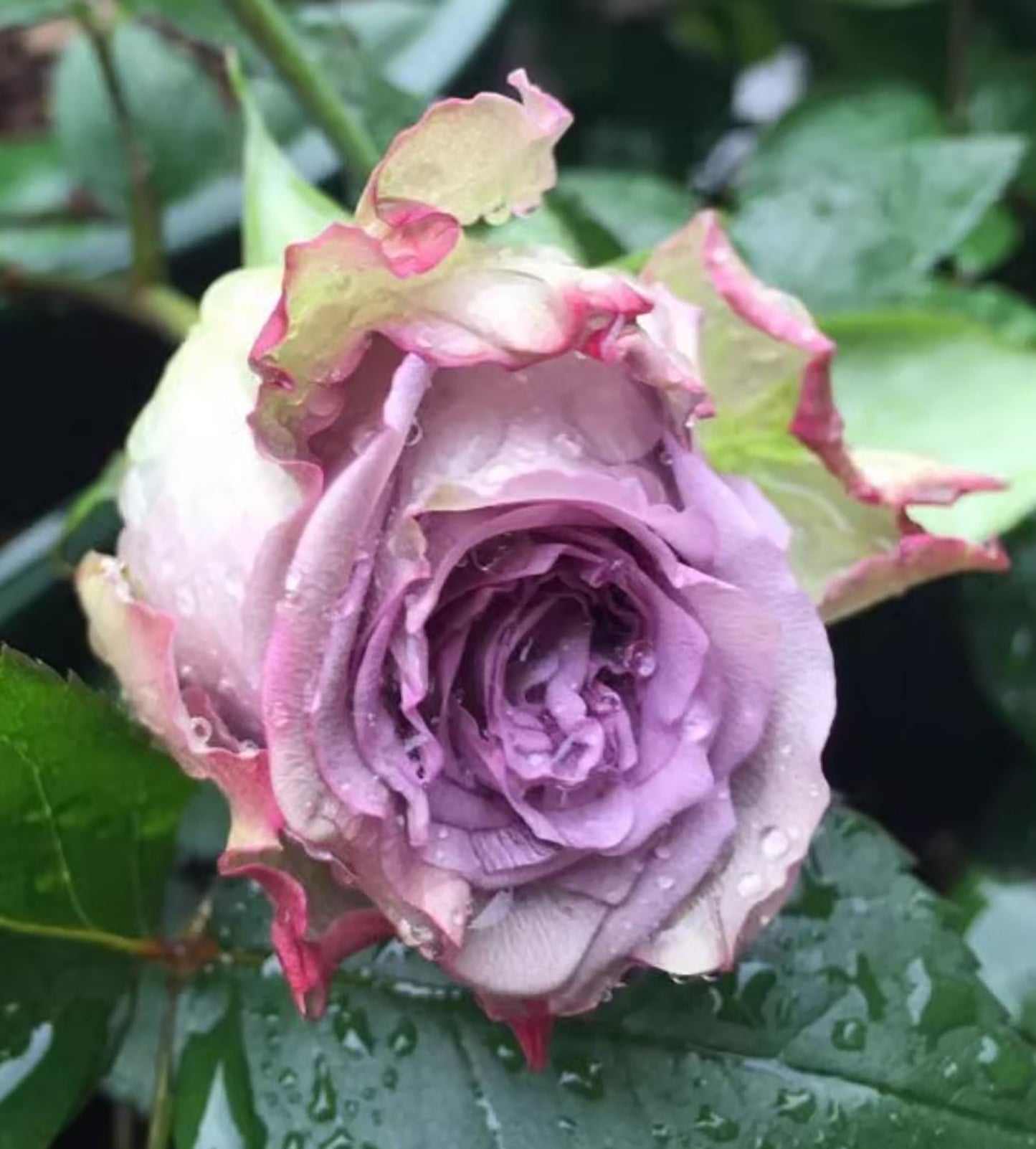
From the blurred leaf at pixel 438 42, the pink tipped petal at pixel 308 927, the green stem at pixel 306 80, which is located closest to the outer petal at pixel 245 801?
the pink tipped petal at pixel 308 927

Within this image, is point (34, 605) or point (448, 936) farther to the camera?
point (34, 605)

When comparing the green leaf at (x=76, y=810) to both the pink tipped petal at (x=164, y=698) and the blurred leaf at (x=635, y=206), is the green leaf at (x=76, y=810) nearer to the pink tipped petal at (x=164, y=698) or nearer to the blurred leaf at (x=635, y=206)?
the pink tipped petal at (x=164, y=698)

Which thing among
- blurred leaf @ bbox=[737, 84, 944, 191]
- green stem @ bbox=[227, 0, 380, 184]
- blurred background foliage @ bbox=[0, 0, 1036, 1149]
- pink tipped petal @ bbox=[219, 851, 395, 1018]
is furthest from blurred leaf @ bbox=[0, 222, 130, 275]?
pink tipped petal @ bbox=[219, 851, 395, 1018]

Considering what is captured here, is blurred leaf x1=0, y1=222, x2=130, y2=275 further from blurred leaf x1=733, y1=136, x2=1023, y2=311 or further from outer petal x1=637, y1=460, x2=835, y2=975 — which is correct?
outer petal x1=637, y1=460, x2=835, y2=975

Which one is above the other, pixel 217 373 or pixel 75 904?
pixel 217 373

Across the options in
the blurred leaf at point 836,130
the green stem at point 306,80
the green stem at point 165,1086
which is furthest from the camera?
the blurred leaf at point 836,130

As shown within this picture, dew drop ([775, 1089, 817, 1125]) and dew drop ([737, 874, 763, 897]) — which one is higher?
dew drop ([737, 874, 763, 897])

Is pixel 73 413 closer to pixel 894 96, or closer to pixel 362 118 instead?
pixel 362 118

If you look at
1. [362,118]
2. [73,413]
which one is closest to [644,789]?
[362,118]
